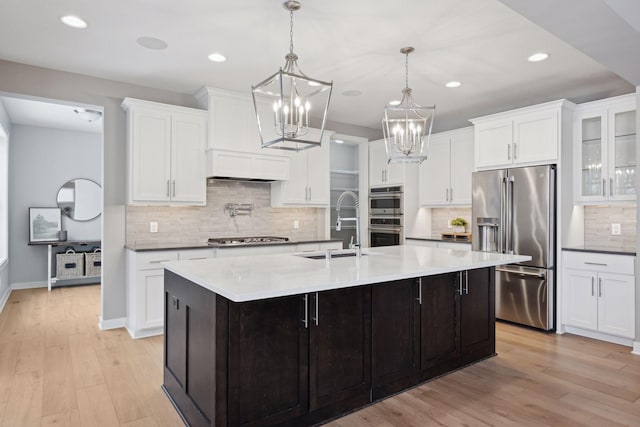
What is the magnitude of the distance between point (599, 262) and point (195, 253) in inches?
A: 163

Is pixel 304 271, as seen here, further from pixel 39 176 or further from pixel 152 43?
pixel 39 176

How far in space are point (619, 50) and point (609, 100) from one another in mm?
1618

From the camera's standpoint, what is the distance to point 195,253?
4.23 metres

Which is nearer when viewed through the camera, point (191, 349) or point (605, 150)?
point (191, 349)

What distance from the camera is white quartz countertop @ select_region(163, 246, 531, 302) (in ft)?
6.43

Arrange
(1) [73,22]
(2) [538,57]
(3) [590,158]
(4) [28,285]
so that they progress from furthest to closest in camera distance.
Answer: (4) [28,285], (3) [590,158], (2) [538,57], (1) [73,22]

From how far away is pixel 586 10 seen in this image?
85.1 inches

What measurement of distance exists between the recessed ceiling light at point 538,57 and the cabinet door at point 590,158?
1.05 meters

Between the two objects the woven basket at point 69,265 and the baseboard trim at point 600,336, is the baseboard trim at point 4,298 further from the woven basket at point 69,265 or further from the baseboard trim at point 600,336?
the baseboard trim at point 600,336

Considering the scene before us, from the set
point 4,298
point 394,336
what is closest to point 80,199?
A: point 4,298

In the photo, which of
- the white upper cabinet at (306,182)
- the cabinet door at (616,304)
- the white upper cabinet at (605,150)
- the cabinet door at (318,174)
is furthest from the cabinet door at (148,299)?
the white upper cabinet at (605,150)

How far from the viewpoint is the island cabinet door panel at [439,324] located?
291 centimetres

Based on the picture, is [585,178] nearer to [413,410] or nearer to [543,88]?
[543,88]

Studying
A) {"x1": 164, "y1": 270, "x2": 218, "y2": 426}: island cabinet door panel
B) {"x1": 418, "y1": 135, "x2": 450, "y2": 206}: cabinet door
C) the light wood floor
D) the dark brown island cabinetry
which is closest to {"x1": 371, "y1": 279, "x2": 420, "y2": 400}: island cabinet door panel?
the dark brown island cabinetry
